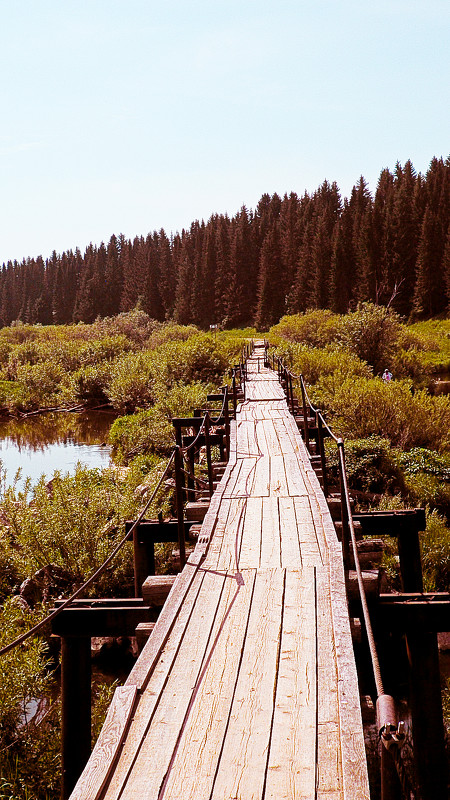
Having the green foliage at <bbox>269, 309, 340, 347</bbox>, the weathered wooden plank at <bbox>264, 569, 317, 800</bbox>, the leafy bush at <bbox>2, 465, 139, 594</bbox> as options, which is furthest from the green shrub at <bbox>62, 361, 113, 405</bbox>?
the weathered wooden plank at <bbox>264, 569, 317, 800</bbox>

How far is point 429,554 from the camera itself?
11.5 meters

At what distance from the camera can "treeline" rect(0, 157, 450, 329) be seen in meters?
67.7

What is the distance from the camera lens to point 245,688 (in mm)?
3977

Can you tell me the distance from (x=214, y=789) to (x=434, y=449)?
17043mm

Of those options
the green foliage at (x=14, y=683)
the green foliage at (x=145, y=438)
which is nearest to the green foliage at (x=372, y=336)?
the green foliage at (x=145, y=438)

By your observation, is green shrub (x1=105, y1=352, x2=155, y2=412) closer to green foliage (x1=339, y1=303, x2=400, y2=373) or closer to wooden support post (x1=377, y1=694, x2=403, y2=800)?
green foliage (x1=339, y1=303, x2=400, y2=373)

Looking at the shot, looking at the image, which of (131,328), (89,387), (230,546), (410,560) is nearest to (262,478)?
(410,560)

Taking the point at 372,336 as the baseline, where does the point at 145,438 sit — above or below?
below

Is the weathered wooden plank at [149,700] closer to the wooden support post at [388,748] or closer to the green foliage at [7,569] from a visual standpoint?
the wooden support post at [388,748]

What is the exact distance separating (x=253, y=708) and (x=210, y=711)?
0.82ft

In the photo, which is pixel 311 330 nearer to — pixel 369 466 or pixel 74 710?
pixel 369 466

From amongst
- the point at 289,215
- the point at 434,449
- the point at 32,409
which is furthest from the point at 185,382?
the point at 289,215

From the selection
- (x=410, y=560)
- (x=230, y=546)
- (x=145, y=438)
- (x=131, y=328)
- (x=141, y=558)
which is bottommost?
(x=410, y=560)

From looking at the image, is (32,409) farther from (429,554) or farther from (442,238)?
(442,238)
